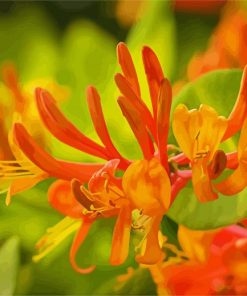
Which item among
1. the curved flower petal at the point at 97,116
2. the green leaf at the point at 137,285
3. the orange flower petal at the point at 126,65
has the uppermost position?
the orange flower petal at the point at 126,65

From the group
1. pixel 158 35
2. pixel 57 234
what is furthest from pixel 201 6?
pixel 57 234

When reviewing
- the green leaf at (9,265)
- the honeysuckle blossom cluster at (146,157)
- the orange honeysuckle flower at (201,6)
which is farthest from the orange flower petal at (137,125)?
the orange honeysuckle flower at (201,6)

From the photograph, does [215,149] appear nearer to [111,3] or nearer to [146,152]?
[146,152]

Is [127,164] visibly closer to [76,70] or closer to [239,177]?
[239,177]

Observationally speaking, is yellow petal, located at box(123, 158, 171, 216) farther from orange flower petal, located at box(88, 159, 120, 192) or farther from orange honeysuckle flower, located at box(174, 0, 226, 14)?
orange honeysuckle flower, located at box(174, 0, 226, 14)

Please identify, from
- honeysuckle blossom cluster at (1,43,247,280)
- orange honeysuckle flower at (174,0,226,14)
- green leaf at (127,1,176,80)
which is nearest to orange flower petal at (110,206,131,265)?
honeysuckle blossom cluster at (1,43,247,280)

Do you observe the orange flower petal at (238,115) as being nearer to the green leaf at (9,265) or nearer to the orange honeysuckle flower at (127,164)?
the orange honeysuckle flower at (127,164)

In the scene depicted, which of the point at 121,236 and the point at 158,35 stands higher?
the point at 158,35
